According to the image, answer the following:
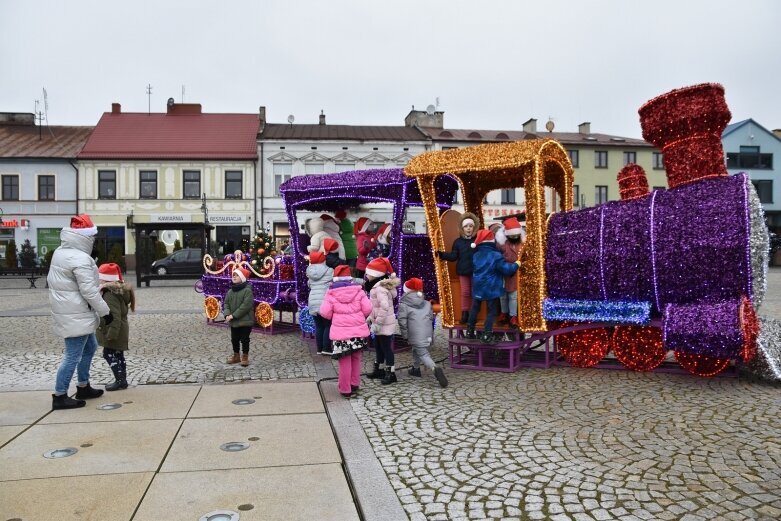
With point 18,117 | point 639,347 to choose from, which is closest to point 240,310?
A: point 639,347

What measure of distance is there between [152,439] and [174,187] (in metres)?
32.2

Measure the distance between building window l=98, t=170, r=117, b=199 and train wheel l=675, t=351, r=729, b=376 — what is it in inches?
1328

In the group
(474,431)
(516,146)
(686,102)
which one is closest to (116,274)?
(474,431)

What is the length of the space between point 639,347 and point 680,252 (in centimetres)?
129

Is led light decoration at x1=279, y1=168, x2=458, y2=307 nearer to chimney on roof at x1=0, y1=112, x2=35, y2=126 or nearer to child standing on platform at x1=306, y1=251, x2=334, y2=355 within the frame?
child standing on platform at x1=306, y1=251, x2=334, y2=355

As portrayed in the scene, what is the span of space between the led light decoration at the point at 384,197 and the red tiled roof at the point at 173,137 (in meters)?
26.1

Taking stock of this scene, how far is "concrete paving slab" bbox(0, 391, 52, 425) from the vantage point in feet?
18.3

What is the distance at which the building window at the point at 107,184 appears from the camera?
34625mm

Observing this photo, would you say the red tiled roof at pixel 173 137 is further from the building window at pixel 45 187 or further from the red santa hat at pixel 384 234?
the red santa hat at pixel 384 234

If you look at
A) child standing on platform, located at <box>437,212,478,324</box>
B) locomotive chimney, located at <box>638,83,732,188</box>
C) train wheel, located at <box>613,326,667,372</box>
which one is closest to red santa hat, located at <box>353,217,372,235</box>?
child standing on platform, located at <box>437,212,478,324</box>

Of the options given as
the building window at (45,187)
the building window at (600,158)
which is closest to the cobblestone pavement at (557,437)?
the building window at (45,187)

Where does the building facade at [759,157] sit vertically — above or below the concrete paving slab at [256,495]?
above

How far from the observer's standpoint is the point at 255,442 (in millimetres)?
4934

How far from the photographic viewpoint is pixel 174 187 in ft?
115
